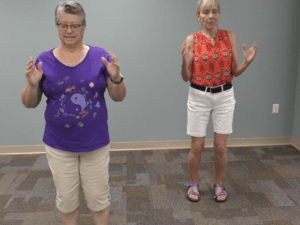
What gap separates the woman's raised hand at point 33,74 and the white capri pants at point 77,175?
33cm

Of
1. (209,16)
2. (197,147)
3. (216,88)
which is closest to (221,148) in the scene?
(197,147)

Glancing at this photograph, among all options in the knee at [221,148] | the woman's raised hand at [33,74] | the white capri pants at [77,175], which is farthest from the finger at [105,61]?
the knee at [221,148]

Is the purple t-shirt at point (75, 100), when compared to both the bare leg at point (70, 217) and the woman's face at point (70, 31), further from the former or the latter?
the bare leg at point (70, 217)

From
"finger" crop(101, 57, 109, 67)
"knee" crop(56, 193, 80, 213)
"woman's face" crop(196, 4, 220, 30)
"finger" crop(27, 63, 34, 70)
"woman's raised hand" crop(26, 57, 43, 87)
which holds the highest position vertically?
"woman's face" crop(196, 4, 220, 30)

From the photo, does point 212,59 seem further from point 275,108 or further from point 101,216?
point 275,108

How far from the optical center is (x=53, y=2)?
2.58 metres

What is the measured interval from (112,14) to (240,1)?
4.37ft

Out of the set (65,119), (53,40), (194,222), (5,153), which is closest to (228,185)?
(194,222)

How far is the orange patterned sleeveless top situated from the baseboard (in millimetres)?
1352

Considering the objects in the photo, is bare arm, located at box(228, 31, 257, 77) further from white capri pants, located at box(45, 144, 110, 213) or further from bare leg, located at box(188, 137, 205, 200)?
white capri pants, located at box(45, 144, 110, 213)

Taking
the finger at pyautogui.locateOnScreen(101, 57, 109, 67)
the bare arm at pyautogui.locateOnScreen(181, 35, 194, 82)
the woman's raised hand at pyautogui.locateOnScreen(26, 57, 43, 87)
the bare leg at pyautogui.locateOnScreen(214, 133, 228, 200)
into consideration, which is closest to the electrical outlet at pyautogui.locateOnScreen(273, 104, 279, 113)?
the bare leg at pyautogui.locateOnScreen(214, 133, 228, 200)

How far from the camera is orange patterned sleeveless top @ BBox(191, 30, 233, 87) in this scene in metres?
1.69

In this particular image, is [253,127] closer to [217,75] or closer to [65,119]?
[217,75]

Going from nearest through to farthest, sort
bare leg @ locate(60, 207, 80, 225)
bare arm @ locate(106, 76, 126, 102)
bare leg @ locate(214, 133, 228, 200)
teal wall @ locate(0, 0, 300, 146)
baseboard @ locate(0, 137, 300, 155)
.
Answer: bare arm @ locate(106, 76, 126, 102), bare leg @ locate(60, 207, 80, 225), bare leg @ locate(214, 133, 228, 200), teal wall @ locate(0, 0, 300, 146), baseboard @ locate(0, 137, 300, 155)
